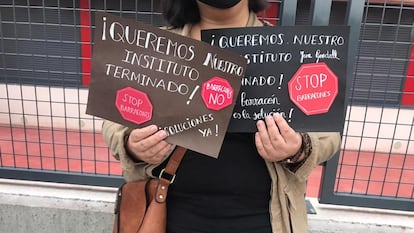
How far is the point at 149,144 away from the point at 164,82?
19cm

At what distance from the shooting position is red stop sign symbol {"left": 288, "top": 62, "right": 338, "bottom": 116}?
1258 millimetres

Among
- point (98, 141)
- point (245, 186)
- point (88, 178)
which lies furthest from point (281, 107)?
point (98, 141)

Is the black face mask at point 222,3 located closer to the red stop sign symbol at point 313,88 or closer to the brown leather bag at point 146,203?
the red stop sign symbol at point 313,88

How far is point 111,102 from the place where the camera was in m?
1.24

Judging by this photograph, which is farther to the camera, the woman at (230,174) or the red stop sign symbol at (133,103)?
the woman at (230,174)

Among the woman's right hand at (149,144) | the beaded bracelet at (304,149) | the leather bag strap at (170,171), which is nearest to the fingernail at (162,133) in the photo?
the woman's right hand at (149,144)

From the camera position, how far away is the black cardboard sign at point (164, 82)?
1208 mm

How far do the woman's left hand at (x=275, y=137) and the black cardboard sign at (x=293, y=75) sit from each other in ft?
0.09

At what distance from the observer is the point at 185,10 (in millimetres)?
1415

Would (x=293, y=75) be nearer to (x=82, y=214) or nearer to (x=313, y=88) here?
(x=313, y=88)

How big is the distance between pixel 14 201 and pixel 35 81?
887 millimetres

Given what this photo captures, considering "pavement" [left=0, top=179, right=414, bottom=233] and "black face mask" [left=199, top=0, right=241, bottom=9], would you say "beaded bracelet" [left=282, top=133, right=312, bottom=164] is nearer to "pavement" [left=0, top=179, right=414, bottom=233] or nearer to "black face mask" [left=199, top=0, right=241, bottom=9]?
"black face mask" [left=199, top=0, right=241, bottom=9]

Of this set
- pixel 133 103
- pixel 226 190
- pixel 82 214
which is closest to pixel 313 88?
pixel 226 190

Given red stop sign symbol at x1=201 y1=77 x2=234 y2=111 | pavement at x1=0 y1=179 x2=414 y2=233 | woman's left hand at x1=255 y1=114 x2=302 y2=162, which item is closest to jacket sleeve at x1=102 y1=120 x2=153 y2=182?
red stop sign symbol at x1=201 y1=77 x2=234 y2=111
